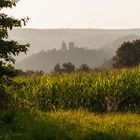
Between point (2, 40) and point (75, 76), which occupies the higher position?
point (2, 40)

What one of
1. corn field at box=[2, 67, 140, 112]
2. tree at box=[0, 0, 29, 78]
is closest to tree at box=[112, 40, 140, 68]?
corn field at box=[2, 67, 140, 112]

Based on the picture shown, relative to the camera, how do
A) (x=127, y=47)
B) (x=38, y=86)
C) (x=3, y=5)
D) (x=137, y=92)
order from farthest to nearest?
(x=127, y=47)
(x=38, y=86)
(x=137, y=92)
(x=3, y=5)

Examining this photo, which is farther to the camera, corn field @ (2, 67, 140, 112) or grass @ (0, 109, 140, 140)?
corn field @ (2, 67, 140, 112)

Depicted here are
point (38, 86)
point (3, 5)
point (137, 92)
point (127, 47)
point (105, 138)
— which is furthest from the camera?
point (127, 47)

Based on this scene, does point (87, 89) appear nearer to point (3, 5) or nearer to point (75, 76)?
point (75, 76)

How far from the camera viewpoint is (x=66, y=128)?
12.7 metres

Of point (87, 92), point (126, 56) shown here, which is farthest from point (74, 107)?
point (126, 56)

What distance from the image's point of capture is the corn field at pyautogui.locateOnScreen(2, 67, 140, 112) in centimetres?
2125

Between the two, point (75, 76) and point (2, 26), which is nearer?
point (2, 26)

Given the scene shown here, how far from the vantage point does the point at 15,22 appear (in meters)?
15.2

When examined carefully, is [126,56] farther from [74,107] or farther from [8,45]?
[8,45]

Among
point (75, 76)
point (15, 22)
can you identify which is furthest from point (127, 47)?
point (15, 22)

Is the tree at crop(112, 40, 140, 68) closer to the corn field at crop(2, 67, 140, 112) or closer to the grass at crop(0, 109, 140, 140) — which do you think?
the corn field at crop(2, 67, 140, 112)

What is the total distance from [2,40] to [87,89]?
26.1 ft
